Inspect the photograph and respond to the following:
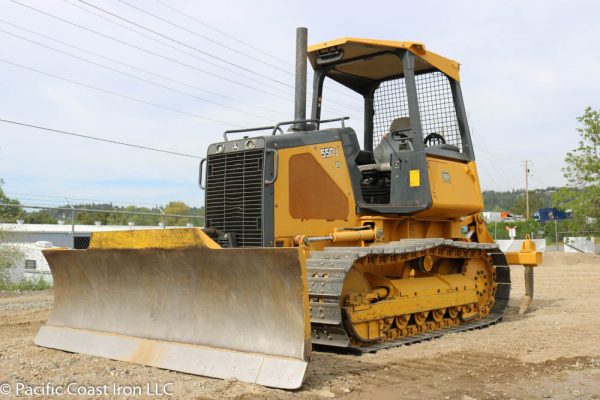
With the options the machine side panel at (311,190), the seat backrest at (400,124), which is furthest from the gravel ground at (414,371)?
the seat backrest at (400,124)

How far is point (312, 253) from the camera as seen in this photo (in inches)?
258

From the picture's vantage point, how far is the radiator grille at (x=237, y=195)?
21.7ft

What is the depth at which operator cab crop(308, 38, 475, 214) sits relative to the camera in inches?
302

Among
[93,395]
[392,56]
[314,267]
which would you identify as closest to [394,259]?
[314,267]

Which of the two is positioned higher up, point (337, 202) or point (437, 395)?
point (337, 202)

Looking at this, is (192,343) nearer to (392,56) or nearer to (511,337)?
(511,337)

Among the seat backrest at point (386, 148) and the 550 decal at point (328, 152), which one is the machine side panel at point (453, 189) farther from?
the 550 decal at point (328, 152)

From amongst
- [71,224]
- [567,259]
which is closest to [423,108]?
[71,224]

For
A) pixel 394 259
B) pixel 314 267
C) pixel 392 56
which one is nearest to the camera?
pixel 314 267

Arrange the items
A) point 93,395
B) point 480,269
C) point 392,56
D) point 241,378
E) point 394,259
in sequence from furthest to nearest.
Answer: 1. point 480,269
2. point 392,56
3. point 394,259
4. point 241,378
5. point 93,395

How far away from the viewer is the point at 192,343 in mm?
5777

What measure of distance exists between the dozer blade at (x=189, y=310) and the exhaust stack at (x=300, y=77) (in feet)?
8.09

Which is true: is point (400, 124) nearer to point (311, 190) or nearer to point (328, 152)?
point (328, 152)

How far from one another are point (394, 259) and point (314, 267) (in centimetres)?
127
